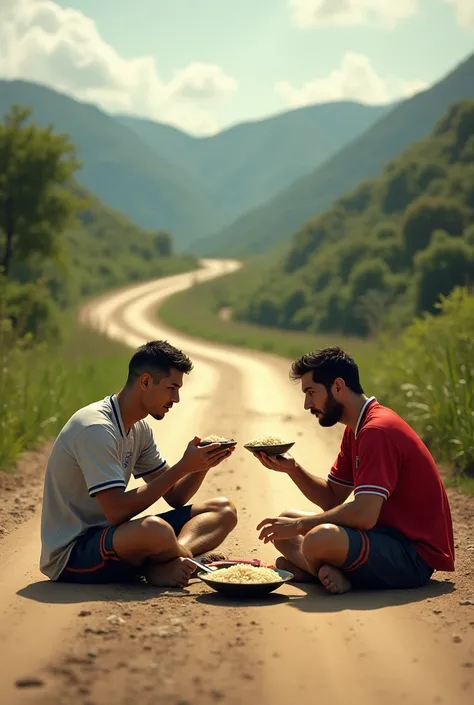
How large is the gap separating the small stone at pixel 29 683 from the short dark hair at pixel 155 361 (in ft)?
7.99

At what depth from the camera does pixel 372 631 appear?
565 centimetres

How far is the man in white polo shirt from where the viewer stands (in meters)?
6.53

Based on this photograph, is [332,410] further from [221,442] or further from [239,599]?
[239,599]

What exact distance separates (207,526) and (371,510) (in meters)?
1.60

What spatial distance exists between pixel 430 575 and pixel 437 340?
28.8ft

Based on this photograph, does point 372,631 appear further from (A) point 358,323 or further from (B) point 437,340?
(A) point 358,323

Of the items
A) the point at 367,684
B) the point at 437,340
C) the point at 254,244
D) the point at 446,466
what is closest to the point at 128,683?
the point at 367,684

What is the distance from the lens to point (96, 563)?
22.1 feet

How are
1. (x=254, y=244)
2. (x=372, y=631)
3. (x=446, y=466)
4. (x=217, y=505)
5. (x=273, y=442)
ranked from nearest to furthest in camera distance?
(x=372, y=631), (x=273, y=442), (x=217, y=505), (x=446, y=466), (x=254, y=244)

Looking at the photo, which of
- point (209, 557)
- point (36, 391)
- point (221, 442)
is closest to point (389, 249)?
point (36, 391)

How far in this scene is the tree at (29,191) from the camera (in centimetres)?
3700

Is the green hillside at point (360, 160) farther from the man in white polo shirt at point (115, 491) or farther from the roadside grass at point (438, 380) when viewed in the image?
the man in white polo shirt at point (115, 491)

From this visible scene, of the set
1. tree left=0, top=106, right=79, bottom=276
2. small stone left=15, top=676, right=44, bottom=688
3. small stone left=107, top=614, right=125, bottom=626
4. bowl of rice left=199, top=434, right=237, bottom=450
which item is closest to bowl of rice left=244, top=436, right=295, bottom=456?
bowl of rice left=199, top=434, right=237, bottom=450

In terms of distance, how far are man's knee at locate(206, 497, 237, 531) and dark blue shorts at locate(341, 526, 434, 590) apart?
1.20 meters
